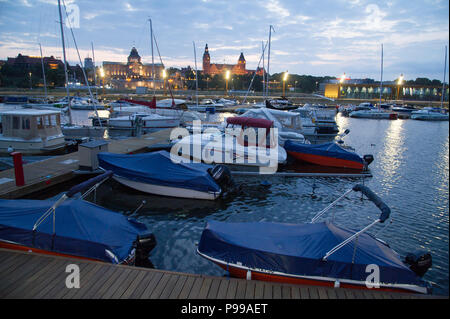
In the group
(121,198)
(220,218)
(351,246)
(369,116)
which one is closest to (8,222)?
(121,198)

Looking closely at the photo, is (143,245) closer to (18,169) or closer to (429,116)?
(18,169)

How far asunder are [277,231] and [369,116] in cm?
5629

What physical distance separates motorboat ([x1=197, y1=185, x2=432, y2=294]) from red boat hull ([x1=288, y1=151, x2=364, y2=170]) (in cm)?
1149

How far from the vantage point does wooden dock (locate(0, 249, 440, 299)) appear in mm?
5121

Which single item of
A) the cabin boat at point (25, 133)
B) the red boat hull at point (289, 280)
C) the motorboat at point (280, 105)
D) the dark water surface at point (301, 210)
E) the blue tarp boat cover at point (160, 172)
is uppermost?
the motorboat at point (280, 105)

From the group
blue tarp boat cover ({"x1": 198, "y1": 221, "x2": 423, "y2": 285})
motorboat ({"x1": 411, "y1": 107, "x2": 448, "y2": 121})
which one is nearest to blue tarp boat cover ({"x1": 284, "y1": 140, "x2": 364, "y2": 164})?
blue tarp boat cover ({"x1": 198, "y1": 221, "x2": 423, "y2": 285})

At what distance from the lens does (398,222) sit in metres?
10.9

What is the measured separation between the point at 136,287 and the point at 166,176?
6.76 metres

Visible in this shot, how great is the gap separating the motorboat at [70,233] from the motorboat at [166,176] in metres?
4.45

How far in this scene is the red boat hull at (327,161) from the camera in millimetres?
17413

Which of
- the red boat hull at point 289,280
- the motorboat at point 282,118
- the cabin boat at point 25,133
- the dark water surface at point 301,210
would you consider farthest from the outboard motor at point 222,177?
the cabin boat at point 25,133

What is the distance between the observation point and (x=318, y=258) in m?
5.77

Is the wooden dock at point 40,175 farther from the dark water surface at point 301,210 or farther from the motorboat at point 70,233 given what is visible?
the motorboat at point 70,233

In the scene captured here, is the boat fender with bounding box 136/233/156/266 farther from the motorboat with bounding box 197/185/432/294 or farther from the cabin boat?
the cabin boat
